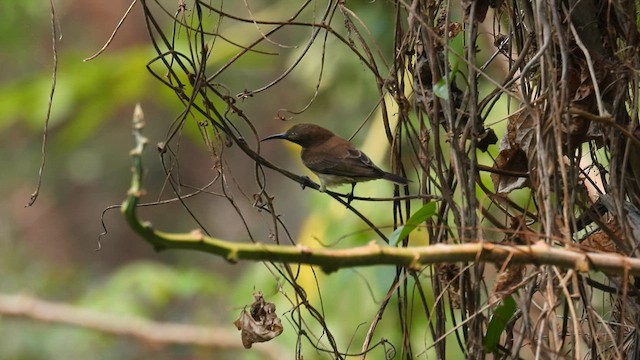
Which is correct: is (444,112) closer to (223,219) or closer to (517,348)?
(517,348)

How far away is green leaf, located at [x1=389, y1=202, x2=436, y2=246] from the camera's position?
78.3 inches

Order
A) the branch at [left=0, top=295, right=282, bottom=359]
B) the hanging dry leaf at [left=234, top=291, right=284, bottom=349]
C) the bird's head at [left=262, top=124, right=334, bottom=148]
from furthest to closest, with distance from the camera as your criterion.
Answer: the branch at [left=0, top=295, right=282, bottom=359], the bird's head at [left=262, top=124, right=334, bottom=148], the hanging dry leaf at [left=234, top=291, right=284, bottom=349]

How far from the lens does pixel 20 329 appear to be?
7.22 metres

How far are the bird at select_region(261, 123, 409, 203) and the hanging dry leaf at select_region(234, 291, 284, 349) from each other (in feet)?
4.46

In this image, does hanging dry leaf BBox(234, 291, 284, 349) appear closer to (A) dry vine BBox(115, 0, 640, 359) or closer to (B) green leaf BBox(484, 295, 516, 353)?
(A) dry vine BBox(115, 0, 640, 359)

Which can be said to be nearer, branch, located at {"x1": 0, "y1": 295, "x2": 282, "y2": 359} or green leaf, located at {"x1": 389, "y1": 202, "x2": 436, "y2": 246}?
green leaf, located at {"x1": 389, "y1": 202, "x2": 436, "y2": 246}

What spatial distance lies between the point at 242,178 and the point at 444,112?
8295 mm

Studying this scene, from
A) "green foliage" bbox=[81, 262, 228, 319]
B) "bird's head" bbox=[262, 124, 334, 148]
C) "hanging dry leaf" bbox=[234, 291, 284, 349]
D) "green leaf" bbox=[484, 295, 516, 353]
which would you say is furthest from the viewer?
"green foliage" bbox=[81, 262, 228, 319]

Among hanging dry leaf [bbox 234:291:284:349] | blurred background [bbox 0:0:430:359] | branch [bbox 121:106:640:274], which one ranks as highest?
blurred background [bbox 0:0:430:359]

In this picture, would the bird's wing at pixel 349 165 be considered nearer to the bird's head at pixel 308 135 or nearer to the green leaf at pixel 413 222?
the bird's head at pixel 308 135

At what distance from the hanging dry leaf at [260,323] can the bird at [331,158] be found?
4.46 feet

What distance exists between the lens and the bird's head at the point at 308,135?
13.0 feet

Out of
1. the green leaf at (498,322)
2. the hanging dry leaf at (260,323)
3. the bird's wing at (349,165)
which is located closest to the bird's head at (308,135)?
the bird's wing at (349,165)

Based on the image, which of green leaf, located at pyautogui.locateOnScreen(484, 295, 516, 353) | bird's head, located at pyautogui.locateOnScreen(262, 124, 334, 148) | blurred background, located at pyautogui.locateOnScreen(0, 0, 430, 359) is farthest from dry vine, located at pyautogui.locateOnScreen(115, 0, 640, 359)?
bird's head, located at pyautogui.locateOnScreen(262, 124, 334, 148)
